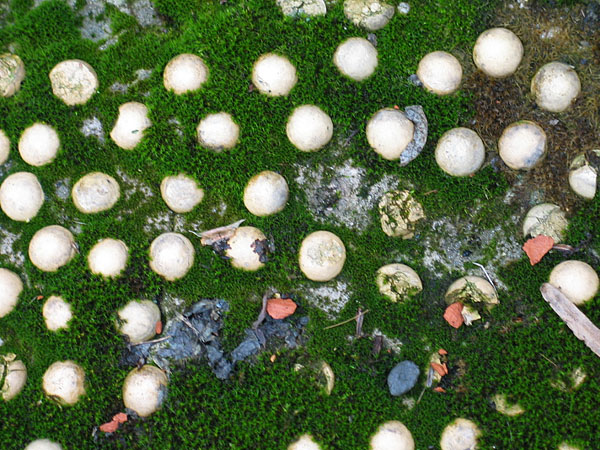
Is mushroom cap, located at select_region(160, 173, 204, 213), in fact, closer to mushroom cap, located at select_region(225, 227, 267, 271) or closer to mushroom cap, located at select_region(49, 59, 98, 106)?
mushroom cap, located at select_region(225, 227, 267, 271)

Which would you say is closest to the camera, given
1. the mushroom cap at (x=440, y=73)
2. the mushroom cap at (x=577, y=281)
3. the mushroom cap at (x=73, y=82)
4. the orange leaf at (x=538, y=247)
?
the mushroom cap at (x=577, y=281)

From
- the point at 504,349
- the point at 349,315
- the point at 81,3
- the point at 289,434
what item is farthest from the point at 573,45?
the point at 81,3

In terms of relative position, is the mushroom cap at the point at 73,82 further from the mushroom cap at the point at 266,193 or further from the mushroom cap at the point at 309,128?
the mushroom cap at the point at 309,128

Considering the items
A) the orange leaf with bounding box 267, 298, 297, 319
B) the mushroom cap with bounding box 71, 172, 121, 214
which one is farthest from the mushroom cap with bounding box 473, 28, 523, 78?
the mushroom cap with bounding box 71, 172, 121, 214

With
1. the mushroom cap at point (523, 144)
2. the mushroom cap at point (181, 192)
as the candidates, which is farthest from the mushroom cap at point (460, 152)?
the mushroom cap at point (181, 192)

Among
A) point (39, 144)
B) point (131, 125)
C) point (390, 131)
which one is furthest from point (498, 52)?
point (39, 144)
